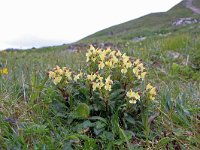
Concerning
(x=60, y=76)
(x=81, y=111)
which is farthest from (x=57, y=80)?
(x=81, y=111)

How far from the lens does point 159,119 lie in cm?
296

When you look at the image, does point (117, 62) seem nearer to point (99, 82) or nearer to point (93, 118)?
point (99, 82)

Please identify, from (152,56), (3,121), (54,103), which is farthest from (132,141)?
(152,56)

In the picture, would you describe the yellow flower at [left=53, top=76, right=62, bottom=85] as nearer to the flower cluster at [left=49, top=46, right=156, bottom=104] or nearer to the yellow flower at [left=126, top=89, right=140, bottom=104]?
the flower cluster at [left=49, top=46, right=156, bottom=104]

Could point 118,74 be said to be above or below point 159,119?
above

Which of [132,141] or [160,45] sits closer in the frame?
[132,141]

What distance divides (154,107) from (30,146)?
3.74 feet

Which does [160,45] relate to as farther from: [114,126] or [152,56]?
[114,126]

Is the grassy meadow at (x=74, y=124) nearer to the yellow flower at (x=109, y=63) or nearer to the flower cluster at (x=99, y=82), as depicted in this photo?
the flower cluster at (x=99, y=82)

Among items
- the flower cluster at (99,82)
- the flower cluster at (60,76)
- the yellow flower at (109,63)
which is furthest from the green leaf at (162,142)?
the flower cluster at (60,76)

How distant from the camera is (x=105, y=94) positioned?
276 cm

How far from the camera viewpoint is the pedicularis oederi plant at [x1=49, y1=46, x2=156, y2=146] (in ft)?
9.00

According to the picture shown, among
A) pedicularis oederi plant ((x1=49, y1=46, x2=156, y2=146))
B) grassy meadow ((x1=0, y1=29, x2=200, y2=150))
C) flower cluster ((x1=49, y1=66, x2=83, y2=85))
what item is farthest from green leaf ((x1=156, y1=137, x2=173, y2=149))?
flower cluster ((x1=49, y1=66, x2=83, y2=85))

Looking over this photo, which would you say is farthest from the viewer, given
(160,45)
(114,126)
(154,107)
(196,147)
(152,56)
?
(160,45)
